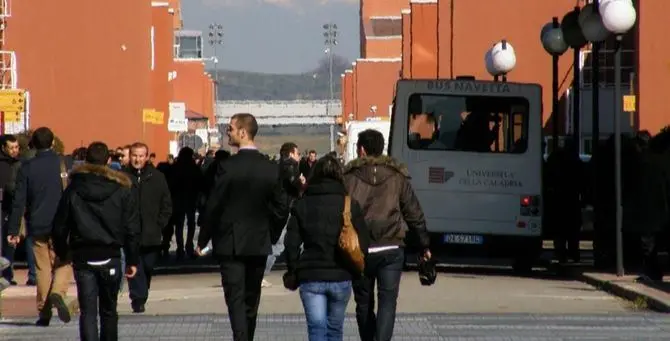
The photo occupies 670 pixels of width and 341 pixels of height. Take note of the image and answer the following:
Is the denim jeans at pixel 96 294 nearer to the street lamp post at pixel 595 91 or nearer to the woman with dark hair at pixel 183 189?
the street lamp post at pixel 595 91

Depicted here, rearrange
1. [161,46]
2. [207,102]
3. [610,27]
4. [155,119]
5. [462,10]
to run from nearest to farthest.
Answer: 1. [610,27]
2. [155,119]
3. [462,10]
4. [161,46]
5. [207,102]

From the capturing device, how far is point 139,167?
18.1 meters

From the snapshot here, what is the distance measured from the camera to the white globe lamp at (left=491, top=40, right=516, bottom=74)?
99.9 feet

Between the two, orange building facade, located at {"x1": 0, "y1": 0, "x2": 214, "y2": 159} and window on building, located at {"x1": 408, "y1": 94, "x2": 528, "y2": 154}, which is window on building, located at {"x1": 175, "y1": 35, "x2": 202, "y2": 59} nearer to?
orange building facade, located at {"x1": 0, "y1": 0, "x2": 214, "y2": 159}

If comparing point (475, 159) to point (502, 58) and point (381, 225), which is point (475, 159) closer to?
point (502, 58)

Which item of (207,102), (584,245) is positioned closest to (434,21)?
(584,245)

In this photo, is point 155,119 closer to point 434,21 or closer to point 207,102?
point 434,21

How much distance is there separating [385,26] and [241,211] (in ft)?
454

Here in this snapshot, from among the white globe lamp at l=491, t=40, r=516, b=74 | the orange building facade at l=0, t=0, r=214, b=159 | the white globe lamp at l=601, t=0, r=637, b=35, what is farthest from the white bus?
the orange building facade at l=0, t=0, r=214, b=159

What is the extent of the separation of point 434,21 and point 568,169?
121ft

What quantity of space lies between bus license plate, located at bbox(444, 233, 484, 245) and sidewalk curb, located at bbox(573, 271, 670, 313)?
1.88 meters

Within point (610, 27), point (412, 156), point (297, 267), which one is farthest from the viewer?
point (412, 156)

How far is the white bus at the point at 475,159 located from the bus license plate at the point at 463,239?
0.01 m

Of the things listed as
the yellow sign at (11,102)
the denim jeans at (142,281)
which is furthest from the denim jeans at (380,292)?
the yellow sign at (11,102)
